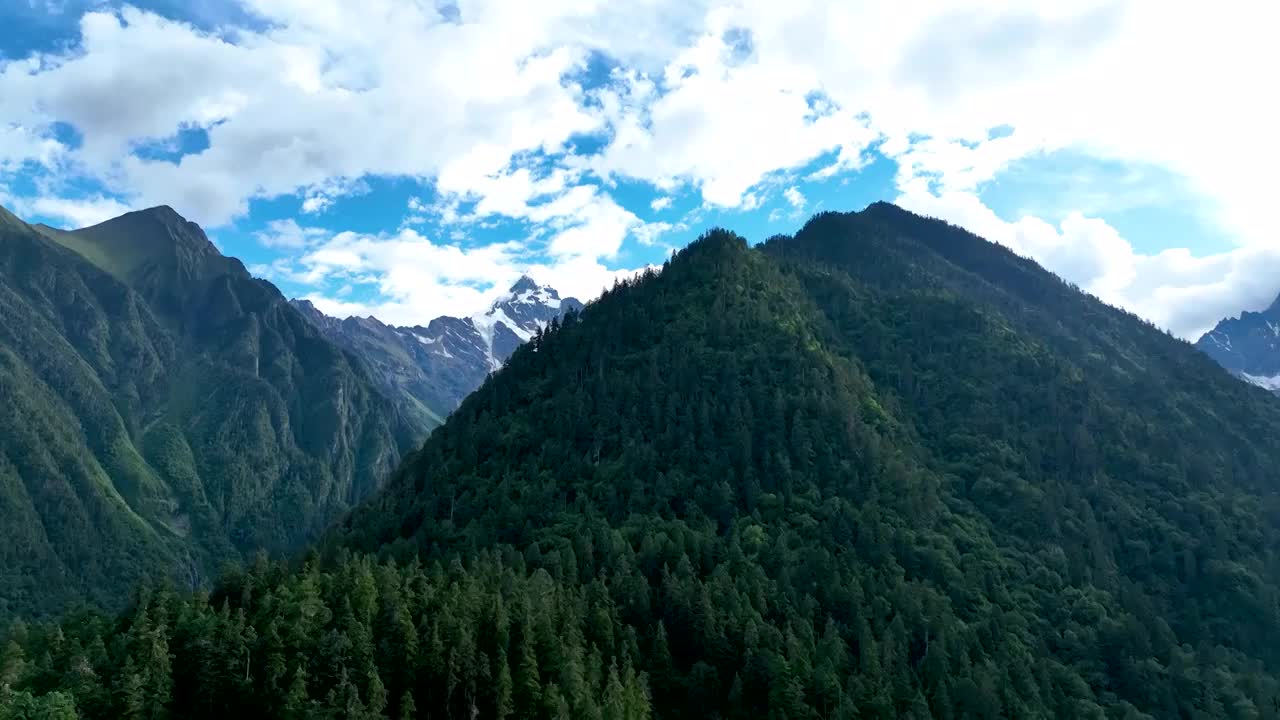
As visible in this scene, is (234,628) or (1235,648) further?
(1235,648)

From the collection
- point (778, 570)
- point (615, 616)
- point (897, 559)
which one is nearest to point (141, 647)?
point (615, 616)

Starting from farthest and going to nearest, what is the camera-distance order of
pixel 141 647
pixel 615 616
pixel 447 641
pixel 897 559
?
1. pixel 897 559
2. pixel 615 616
3. pixel 447 641
4. pixel 141 647

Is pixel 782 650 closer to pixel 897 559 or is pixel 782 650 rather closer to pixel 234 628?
pixel 897 559

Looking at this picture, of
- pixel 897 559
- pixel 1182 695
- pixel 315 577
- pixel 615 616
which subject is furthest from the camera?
pixel 897 559

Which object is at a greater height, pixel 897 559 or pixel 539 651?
pixel 897 559

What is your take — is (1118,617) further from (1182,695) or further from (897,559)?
(897,559)

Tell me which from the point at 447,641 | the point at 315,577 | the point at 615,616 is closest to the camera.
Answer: the point at 447,641

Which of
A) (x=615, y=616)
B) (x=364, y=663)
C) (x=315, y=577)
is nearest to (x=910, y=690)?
(x=615, y=616)

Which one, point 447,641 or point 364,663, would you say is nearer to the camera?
point 364,663

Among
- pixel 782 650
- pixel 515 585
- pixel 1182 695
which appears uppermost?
pixel 515 585
